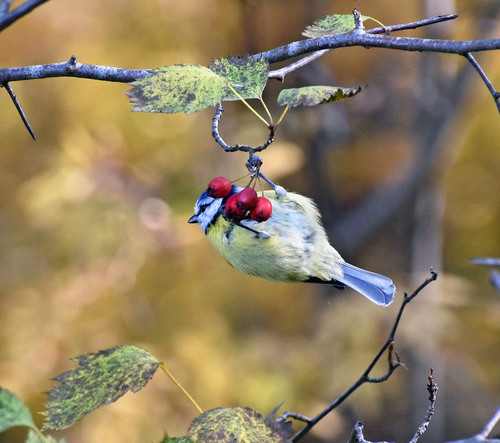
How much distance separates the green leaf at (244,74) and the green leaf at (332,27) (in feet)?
0.94

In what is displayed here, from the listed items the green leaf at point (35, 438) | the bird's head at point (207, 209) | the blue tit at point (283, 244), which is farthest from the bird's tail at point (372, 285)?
the green leaf at point (35, 438)

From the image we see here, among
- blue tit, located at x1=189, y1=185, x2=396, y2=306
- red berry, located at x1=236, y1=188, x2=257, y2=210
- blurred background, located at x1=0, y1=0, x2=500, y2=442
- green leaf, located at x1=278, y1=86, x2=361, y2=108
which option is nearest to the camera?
green leaf, located at x1=278, y1=86, x2=361, y2=108

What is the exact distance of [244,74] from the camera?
1147 mm

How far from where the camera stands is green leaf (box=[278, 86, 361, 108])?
117 cm

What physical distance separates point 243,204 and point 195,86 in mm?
505

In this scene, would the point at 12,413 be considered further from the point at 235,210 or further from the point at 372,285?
the point at 372,285

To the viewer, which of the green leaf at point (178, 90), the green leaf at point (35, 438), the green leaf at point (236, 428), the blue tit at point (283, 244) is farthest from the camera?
the blue tit at point (283, 244)

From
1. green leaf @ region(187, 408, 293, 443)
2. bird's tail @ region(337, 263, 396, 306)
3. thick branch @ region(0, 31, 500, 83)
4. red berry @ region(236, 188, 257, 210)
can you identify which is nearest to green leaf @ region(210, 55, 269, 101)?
thick branch @ region(0, 31, 500, 83)

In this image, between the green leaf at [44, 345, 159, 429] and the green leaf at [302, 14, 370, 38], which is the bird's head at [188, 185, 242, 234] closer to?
the green leaf at [302, 14, 370, 38]

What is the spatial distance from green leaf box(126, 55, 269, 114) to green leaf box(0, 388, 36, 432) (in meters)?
0.51

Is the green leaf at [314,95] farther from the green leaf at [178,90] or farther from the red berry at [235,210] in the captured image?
the red berry at [235,210]

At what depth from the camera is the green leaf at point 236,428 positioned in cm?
93

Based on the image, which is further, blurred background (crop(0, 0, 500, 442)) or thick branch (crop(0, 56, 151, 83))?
blurred background (crop(0, 0, 500, 442))

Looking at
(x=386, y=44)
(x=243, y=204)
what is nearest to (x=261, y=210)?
(x=243, y=204)
